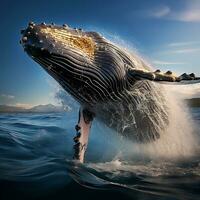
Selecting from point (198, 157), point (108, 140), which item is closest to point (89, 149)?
point (108, 140)

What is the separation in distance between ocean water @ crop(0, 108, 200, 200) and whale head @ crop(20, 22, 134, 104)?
1.91 m

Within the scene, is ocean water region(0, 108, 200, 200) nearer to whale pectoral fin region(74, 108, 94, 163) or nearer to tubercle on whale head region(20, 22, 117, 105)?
whale pectoral fin region(74, 108, 94, 163)

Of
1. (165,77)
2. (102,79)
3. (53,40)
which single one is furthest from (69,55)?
(165,77)

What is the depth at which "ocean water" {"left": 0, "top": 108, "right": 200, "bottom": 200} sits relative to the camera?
6.92 metres

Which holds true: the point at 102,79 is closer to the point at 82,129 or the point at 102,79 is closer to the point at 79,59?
the point at 79,59

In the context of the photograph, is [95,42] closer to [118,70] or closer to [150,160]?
[118,70]

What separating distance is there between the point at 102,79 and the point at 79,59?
0.87 metres

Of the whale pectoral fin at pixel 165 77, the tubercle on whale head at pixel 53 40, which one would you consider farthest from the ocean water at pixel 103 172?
the tubercle on whale head at pixel 53 40

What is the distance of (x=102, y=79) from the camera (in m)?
9.49

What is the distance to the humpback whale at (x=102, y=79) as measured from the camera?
8.52 meters

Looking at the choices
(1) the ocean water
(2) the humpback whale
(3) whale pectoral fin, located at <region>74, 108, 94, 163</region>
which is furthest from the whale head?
(1) the ocean water

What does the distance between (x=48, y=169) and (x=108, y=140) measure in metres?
4.75

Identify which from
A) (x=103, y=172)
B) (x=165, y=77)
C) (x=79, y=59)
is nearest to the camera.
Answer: (x=103, y=172)

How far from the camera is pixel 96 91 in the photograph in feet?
31.5
